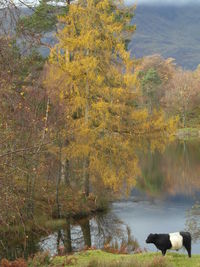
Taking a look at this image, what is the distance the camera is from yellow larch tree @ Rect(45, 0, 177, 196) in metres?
25.4

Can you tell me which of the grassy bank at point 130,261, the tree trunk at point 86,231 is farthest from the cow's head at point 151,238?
the tree trunk at point 86,231

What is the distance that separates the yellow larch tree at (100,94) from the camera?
83.3 ft

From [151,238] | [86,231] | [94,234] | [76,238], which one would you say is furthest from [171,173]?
[151,238]

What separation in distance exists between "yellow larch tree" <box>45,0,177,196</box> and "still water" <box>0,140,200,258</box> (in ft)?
8.59

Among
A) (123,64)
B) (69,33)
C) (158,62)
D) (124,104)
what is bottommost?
(124,104)

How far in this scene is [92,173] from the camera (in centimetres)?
2700

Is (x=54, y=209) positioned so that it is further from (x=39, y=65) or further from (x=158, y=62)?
(x=158, y=62)

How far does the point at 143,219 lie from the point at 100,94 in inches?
312

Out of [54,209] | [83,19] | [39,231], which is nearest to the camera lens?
[39,231]

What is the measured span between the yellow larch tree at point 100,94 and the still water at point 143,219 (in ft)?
8.59

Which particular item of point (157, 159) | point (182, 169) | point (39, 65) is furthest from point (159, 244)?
point (157, 159)

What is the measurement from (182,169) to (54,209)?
23.5 m

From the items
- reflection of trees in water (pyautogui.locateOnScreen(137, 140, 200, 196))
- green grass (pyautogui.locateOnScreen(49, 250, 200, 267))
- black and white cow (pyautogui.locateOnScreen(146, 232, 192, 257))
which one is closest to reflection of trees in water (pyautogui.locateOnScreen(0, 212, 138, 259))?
green grass (pyautogui.locateOnScreen(49, 250, 200, 267))

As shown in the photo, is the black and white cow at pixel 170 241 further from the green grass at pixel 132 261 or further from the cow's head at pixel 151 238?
the green grass at pixel 132 261
